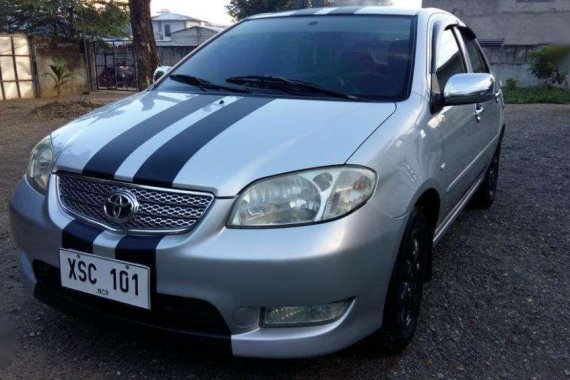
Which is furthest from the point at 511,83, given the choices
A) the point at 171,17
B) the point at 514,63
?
the point at 171,17

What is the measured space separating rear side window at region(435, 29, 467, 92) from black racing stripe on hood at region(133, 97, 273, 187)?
41.7 inches

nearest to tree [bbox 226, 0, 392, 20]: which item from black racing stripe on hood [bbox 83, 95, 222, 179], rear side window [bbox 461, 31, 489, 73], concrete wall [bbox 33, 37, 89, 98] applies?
concrete wall [bbox 33, 37, 89, 98]

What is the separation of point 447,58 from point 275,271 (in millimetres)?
1907

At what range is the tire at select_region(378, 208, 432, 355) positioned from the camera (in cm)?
201

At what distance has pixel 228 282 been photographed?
5.52ft

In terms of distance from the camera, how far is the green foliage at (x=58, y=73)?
49.7 feet

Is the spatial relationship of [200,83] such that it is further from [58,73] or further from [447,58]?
[58,73]

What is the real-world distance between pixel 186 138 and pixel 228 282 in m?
0.62

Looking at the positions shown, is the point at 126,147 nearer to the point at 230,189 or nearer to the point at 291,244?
the point at 230,189

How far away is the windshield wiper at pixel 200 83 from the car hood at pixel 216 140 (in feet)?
0.67

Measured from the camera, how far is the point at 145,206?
5.93 feet

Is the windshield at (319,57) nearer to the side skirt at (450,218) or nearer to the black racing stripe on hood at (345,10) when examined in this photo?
the black racing stripe on hood at (345,10)

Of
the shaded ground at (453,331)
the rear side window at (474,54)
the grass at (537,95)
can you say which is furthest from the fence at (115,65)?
the rear side window at (474,54)

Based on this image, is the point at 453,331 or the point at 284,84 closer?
the point at 453,331
